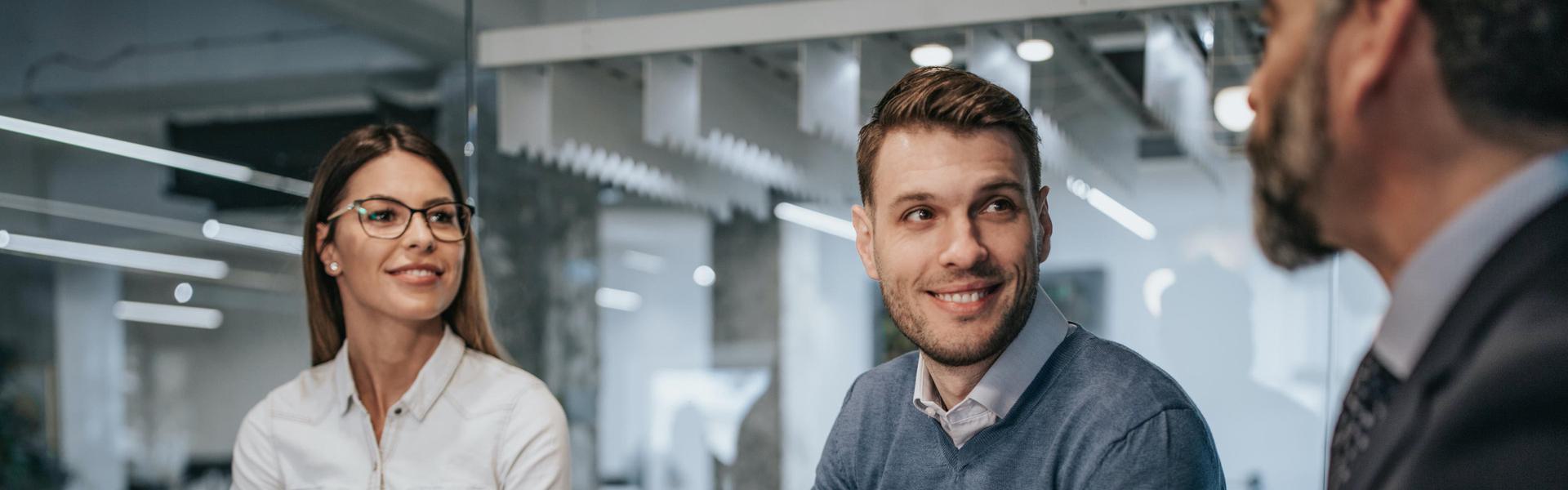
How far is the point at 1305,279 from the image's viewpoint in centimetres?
379

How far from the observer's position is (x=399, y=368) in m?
2.22

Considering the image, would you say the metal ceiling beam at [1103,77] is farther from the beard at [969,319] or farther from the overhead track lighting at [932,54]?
the beard at [969,319]

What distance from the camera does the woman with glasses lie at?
2.12 m

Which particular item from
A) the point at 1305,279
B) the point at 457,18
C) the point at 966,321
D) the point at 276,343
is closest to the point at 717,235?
the point at 457,18

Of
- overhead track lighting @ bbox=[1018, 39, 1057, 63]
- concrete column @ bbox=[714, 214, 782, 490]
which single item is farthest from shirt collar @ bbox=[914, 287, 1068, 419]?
concrete column @ bbox=[714, 214, 782, 490]

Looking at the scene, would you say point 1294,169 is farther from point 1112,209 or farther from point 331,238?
point 1112,209

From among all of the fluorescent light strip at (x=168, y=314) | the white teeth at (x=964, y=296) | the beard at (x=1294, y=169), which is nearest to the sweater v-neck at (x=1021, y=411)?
the white teeth at (x=964, y=296)

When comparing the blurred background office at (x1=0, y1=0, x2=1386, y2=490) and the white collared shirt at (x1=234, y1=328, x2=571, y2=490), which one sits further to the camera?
the blurred background office at (x1=0, y1=0, x2=1386, y2=490)

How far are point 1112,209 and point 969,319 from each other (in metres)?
2.42

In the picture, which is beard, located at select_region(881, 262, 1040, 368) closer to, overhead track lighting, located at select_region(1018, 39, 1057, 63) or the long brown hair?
the long brown hair

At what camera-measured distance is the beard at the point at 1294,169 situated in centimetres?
75

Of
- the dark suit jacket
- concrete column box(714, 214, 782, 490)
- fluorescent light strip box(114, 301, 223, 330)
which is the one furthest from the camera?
concrete column box(714, 214, 782, 490)

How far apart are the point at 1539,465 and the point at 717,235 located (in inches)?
150

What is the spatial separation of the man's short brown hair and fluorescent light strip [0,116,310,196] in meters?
1.55
